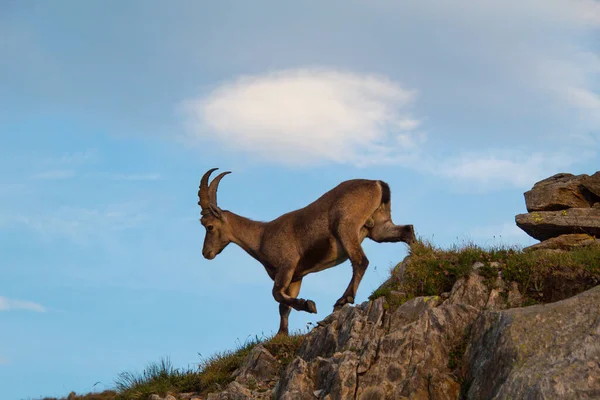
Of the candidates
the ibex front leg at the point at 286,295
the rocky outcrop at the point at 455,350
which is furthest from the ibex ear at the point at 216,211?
the rocky outcrop at the point at 455,350

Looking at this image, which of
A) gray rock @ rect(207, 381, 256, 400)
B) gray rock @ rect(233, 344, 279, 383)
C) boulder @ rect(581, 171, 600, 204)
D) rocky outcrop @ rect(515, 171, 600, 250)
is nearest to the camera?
gray rock @ rect(207, 381, 256, 400)

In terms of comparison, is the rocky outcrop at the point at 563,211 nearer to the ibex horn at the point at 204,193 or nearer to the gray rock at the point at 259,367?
the gray rock at the point at 259,367

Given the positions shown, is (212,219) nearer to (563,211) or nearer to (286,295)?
(286,295)

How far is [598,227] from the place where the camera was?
51.5 feet

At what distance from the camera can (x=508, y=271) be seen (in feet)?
45.1

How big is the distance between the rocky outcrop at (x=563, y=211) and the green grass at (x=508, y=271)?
4.45 feet

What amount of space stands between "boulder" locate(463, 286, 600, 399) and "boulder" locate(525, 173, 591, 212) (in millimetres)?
6174

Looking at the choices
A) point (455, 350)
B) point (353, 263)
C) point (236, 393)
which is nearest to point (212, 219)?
point (353, 263)

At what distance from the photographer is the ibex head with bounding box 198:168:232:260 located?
19.5 m

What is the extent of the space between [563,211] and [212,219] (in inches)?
342

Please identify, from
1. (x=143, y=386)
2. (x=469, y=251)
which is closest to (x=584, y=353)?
(x=469, y=251)

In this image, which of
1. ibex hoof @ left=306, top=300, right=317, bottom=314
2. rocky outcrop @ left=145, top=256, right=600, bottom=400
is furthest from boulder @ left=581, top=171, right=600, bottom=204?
ibex hoof @ left=306, top=300, right=317, bottom=314

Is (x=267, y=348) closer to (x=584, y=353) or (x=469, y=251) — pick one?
(x=469, y=251)

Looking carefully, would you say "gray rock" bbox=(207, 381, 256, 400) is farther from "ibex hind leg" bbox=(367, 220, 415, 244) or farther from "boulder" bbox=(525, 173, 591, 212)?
"boulder" bbox=(525, 173, 591, 212)
